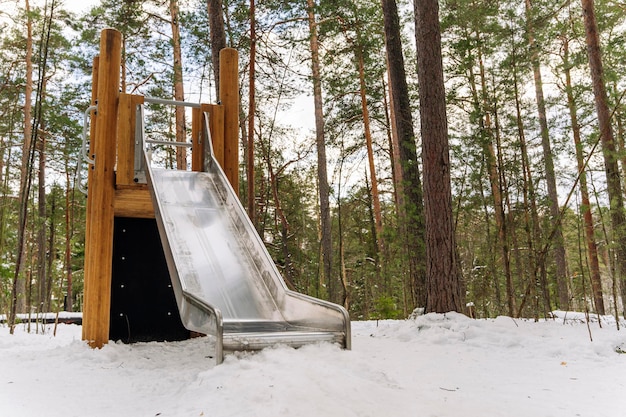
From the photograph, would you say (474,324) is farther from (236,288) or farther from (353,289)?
(353,289)

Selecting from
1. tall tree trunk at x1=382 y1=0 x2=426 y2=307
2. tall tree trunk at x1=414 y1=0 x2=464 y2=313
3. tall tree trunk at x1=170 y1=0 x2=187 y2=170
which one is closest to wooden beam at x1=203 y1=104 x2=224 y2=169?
tall tree trunk at x1=414 y1=0 x2=464 y2=313

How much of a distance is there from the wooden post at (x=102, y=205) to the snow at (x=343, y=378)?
0.82 ft

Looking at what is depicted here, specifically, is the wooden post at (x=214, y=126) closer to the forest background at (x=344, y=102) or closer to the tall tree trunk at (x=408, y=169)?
the forest background at (x=344, y=102)

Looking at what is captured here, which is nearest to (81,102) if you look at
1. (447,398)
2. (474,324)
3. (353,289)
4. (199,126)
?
(199,126)

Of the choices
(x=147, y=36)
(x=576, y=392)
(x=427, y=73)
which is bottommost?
(x=576, y=392)

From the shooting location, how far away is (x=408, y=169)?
6289 millimetres

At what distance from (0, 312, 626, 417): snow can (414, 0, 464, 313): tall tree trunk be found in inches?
21.8

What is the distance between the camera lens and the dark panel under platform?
4531mm

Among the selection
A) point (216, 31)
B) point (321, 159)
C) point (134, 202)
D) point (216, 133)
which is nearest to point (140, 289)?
point (134, 202)

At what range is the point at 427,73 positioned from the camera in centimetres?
503

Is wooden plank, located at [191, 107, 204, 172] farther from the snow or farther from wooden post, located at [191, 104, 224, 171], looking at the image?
the snow

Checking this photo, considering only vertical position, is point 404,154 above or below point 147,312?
above

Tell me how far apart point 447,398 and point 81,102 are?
11.8 metres

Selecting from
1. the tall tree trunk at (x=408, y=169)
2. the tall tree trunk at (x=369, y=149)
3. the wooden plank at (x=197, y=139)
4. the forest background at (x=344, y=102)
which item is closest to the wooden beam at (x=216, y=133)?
the wooden plank at (x=197, y=139)
